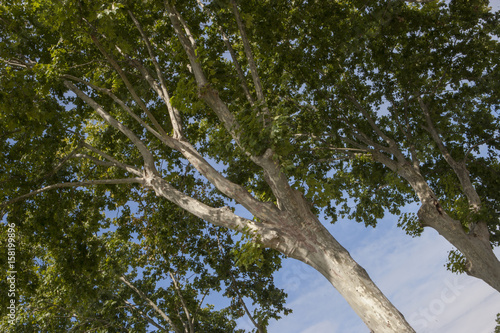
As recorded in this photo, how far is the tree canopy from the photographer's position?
24.2 feet

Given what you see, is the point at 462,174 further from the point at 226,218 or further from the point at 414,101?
the point at 226,218

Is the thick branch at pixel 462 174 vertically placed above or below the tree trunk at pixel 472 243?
above

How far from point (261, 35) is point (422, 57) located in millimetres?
6364

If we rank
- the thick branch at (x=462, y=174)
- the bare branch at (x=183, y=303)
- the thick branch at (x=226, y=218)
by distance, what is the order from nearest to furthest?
1. the thick branch at (x=226, y=218)
2. the thick branch at (x=462, y=174)
3. the bare branch at (x=183, y=303)

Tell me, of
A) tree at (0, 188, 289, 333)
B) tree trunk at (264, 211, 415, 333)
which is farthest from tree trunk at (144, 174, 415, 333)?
tree at (0, 188, 289, 333)

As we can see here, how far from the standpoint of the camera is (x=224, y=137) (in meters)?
8.09

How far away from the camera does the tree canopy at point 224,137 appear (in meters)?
7.39

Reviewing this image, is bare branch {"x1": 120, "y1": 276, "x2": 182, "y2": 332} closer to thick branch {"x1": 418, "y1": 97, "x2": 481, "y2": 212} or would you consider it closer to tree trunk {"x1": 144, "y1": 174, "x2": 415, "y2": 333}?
tree trunk {"x1": 144, "y1": 174, "x2": 415, "y2": 333}

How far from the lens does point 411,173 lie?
1182cm

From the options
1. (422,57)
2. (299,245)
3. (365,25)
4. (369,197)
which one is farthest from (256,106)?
(369,197)

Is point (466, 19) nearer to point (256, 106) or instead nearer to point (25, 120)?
point (256, 106)

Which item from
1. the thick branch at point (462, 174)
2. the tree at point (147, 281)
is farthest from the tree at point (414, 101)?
the tree at point (147, 281)

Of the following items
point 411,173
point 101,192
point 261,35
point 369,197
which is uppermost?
point 261,35

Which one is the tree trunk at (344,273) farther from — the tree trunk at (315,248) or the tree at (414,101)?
the tree at (414,101)
